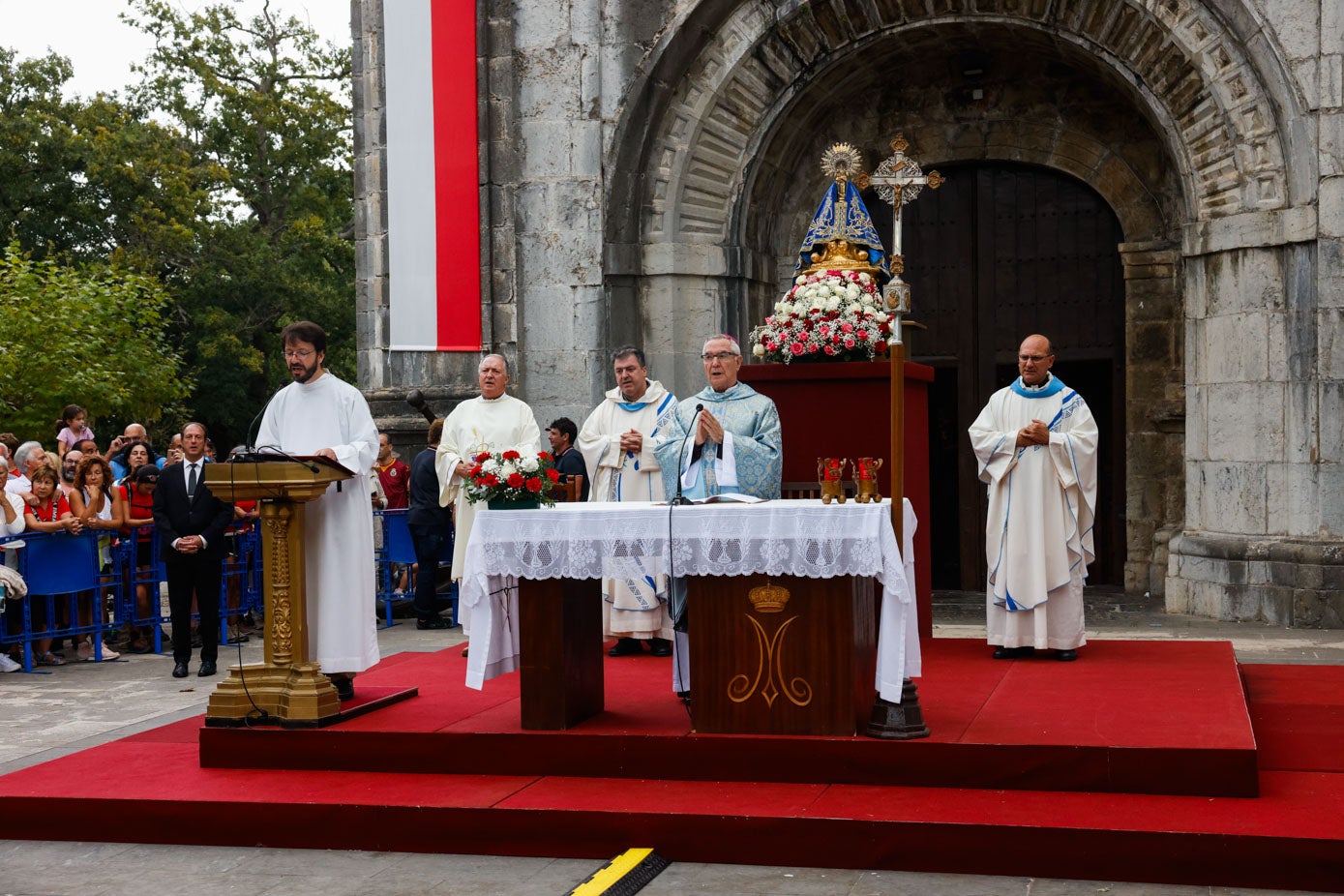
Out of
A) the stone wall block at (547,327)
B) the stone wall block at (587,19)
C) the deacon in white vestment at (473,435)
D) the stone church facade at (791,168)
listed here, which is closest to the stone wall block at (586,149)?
the stone church facade at (791,168)

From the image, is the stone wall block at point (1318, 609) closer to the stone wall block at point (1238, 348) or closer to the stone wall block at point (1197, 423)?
the stone wall block at point (1197, 423)

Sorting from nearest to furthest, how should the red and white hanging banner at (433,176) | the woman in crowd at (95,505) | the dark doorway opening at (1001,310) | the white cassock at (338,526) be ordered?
the white cassock at (338,526) < the woman in crowd at (95,505) < the red and white hanging banner at (433,176) < the dark doorway opening at (1001,310)

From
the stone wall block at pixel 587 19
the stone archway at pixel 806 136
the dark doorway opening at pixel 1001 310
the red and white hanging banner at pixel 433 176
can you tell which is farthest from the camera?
the dark doorway opening at pixel 1001 310

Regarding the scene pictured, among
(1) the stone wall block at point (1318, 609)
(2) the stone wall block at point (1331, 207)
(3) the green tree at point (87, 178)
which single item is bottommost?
(1) the stone wall block at point (1318, 609)

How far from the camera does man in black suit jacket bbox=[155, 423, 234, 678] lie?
33.9 ft

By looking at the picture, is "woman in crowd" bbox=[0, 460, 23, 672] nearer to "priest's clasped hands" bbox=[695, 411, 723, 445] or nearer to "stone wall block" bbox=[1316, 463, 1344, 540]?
"priest's clasped hands" bbox=[695, 411, 723, 445]

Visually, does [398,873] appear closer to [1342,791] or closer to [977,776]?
[977,776]

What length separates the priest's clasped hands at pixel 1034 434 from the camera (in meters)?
8.66

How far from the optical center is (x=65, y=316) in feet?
73.5

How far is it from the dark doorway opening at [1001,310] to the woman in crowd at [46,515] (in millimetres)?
7330

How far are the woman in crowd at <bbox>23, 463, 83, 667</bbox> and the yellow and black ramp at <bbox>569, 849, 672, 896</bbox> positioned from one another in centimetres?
661

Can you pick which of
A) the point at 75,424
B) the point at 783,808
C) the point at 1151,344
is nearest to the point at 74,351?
the point at 75,424

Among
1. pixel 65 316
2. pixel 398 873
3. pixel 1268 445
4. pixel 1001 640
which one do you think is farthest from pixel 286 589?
pixel 65 316

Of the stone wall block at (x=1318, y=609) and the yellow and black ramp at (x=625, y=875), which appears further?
the stone wall block at (x=1318, y=609)
